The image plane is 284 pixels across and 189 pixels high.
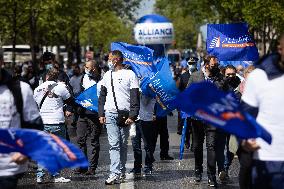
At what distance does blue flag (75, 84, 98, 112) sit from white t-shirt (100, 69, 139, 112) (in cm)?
→ 143

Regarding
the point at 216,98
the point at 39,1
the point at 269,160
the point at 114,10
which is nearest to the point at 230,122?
the point at 216,98

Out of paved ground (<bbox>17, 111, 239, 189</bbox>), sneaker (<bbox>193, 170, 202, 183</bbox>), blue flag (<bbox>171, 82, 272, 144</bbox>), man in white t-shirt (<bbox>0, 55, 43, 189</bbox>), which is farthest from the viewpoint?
sneaker (<bbox>193, 170, 202, 183</bbox>)

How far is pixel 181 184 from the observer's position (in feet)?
38.9

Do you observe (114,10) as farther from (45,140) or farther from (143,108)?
(45,140)

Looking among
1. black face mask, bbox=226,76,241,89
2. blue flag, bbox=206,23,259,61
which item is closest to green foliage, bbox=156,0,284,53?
blue flag, bbox=206,23,259,61

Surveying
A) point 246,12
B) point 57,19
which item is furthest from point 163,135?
point 57,19

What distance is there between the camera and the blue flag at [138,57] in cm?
1363

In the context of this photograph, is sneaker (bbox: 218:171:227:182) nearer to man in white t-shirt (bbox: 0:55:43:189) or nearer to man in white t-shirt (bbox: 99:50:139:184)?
man in white t-shirt (bbox: 99:50:139:184)

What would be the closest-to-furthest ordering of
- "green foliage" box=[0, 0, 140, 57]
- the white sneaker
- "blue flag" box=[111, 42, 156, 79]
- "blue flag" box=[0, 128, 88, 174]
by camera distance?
"blue flag" box=[0, 128, 88, 174]
the white sneaker
"blue flag" box=[111, 42, 156, 79]
"green foliage" box=[0, 0, 140, 57]

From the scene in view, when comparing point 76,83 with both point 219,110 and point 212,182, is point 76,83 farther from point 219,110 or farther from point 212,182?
point 219,110

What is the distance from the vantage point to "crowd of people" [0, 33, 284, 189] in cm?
607

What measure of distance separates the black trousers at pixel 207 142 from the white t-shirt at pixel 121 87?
944 mm

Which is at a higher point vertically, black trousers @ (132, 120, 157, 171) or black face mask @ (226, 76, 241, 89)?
black face mask @ (226, 76, 241, 89)

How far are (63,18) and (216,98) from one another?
40887 mm
